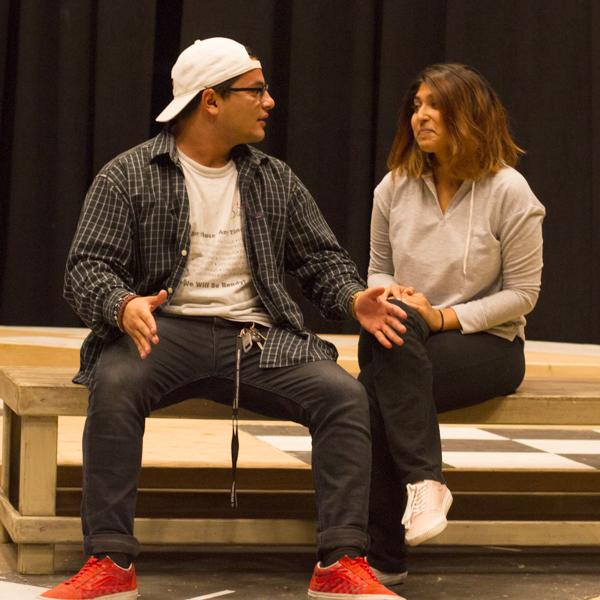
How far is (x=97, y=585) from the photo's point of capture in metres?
2.11

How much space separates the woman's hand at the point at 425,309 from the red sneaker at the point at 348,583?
46 cm

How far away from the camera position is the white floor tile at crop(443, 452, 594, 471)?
3.56 meters

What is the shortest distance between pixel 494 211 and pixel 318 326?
8.60 ft

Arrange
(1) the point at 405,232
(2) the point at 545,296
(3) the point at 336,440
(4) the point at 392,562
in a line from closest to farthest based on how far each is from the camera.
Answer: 1. (3) the point at 336,440
2. (4) the point at 392,562
3. (1) the point at 405,232
4. (2) the point at 545,296

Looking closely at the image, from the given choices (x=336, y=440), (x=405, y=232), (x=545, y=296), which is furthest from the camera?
(x=545, y=296)

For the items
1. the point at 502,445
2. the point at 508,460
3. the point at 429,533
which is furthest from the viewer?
the point at 502,445

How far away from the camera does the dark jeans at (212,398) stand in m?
2.16

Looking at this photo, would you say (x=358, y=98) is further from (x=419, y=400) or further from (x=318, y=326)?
(x=419, y=400)

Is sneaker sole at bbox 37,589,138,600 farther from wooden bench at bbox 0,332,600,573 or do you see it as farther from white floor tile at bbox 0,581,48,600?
wooden bench at bbox 0,332,600,573

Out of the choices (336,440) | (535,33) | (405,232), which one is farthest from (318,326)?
(336,440)

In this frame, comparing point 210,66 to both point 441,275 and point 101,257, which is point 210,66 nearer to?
point 101,257

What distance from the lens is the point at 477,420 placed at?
97.3 inches

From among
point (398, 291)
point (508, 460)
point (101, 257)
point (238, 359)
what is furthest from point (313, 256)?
point (508, 460)

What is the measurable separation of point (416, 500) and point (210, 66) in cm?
88
